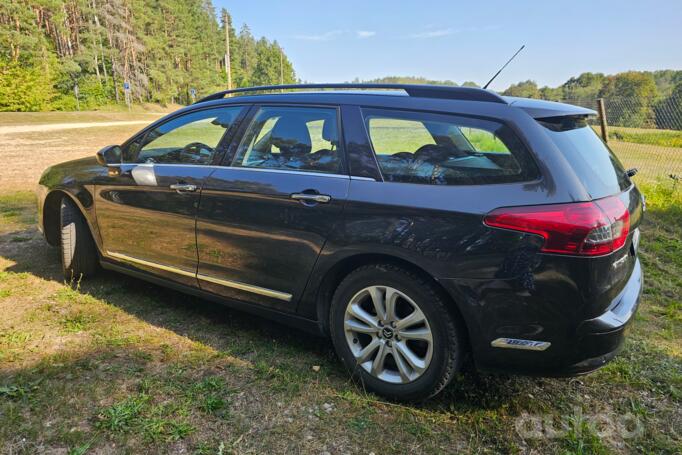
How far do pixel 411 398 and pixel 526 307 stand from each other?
80cm

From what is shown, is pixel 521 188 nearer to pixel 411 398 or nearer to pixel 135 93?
Answer: pixel 411 398

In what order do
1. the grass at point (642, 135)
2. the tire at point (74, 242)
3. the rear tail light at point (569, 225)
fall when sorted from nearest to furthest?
the rear tail light at point (569, 225) → the tire at point (74, 242) → the grass at point (642, 135)

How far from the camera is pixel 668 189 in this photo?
6891 mm

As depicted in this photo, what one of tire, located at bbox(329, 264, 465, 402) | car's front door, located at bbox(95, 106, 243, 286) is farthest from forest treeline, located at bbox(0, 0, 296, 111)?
tire, located at bbox(329, 264, 465, 402)

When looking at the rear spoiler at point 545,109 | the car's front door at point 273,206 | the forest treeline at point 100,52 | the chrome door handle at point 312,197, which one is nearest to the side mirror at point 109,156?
the car's front door at point 273,206

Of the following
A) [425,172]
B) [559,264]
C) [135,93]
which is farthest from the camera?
[135,93]

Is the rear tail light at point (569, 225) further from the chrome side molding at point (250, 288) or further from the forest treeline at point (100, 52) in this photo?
the forest treeline at point (100, 52)

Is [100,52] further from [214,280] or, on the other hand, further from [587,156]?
[587,156]

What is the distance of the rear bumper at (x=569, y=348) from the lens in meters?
1.97

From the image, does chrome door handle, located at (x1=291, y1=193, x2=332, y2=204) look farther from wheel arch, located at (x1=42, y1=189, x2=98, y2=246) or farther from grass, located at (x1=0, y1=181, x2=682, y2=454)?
wheel arch, located at (x1=42, y1=189, x2=98, y2=246)

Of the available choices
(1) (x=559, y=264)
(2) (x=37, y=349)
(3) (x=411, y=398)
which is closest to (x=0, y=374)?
(2) (x=37, y=349)

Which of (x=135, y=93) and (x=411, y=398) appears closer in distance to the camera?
(x=411, y=398)

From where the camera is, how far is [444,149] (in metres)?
2.29

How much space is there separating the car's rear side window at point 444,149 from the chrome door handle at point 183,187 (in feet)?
4.16
